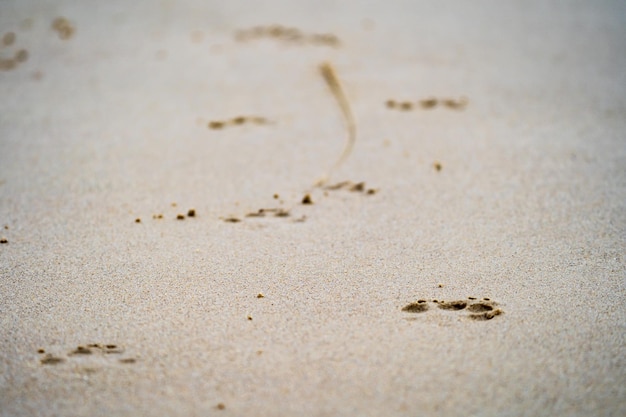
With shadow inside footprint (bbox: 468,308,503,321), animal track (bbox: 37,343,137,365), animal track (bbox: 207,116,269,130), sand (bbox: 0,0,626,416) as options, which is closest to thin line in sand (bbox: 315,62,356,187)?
sand (bbox: 0,0,626,416)

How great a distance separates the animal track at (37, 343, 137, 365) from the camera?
166cm

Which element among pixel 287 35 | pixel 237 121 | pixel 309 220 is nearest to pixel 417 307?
pixel 309 220

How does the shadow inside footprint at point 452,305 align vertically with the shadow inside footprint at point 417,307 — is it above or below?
above

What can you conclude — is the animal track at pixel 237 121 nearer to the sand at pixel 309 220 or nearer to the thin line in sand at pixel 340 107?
the sand at pixel 309 220

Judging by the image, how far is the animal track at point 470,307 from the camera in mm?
1834

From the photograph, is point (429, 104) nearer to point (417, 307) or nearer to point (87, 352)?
point (417, 307)

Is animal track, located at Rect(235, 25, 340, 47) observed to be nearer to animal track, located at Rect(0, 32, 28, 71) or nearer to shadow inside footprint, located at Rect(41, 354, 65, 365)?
animal track, located at Rect(0, 32, 28, 71)

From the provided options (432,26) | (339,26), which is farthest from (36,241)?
(432,26)

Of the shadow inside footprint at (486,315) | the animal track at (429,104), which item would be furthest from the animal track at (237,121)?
the shadow inside footprint at (486,315)

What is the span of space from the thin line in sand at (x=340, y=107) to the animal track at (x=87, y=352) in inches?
47.8

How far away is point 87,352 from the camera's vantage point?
1.69m

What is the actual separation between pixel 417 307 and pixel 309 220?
0.66m

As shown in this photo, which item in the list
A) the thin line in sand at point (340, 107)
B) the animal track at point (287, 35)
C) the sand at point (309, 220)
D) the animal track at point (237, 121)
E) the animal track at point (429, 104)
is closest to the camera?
the sand at point (309, 220)

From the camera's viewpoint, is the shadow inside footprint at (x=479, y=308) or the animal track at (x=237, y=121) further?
the animal track at (x=237, y=121)
